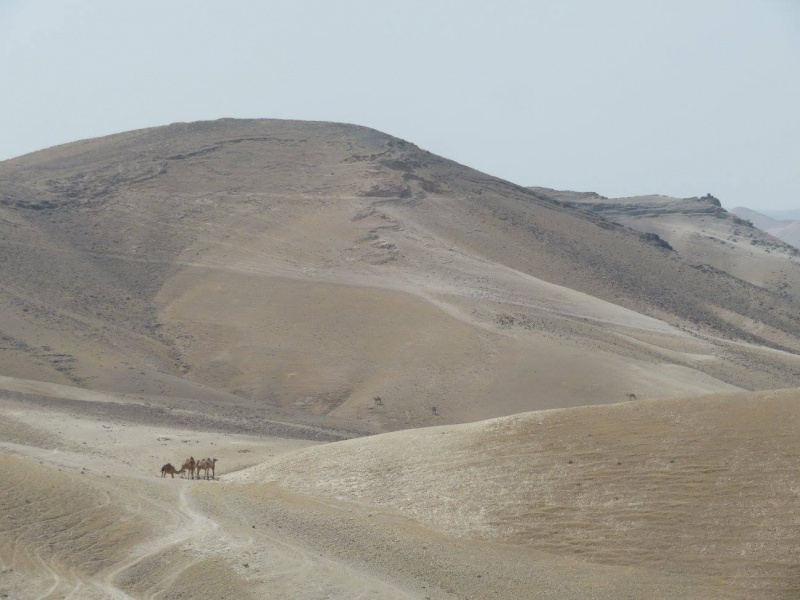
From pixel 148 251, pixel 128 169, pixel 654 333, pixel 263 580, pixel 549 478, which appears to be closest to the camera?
pixel 263 580

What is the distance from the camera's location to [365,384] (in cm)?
4081

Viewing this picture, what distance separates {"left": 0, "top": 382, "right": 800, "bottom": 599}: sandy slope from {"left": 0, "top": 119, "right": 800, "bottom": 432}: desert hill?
15.7 metres

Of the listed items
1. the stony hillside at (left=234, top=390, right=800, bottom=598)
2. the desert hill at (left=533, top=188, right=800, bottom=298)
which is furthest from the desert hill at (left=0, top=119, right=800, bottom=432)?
the desert hill at (left=533, top=188, right=800, bottom=298)

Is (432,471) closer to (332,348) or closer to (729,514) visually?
(729,514)

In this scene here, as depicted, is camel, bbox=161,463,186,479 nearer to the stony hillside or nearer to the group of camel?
the group of camel

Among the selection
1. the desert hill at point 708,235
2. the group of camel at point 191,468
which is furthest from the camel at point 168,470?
the desert hill at point 708,235

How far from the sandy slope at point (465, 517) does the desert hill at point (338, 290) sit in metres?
15.7

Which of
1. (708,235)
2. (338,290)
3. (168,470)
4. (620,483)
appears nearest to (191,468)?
(168,470)

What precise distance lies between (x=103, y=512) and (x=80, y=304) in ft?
110

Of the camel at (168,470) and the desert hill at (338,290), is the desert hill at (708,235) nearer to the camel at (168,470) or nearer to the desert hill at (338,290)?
the desert hill at (338,290)

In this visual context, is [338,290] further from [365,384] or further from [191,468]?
[191,468]

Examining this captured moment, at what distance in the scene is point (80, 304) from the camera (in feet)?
158

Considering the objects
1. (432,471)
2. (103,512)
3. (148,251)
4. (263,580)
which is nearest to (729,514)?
(432,471)

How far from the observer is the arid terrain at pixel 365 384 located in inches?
622
